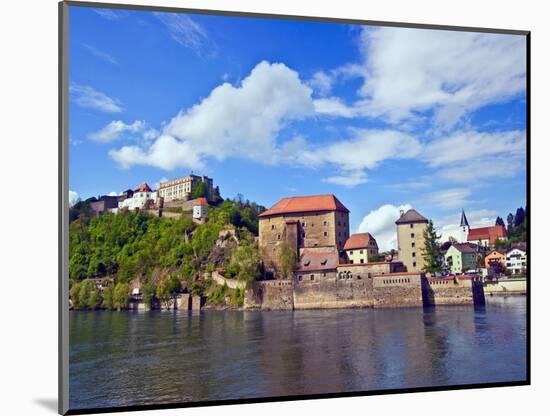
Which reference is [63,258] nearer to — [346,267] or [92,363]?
[92,363]

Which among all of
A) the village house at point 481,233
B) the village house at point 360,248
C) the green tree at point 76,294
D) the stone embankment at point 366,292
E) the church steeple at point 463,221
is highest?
the church steeple at point 463,221

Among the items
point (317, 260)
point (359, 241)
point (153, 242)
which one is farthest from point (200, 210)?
point (359, 241)

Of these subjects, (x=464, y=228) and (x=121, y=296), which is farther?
(x=121, y=296)

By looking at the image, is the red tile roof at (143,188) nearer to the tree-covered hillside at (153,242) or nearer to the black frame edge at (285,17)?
the tree-covered hillside at (153,242)

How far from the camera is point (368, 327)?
31.7ft

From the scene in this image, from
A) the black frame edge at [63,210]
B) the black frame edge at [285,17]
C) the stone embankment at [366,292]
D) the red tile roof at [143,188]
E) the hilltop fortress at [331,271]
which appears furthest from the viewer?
the stone embankment at [366,292]

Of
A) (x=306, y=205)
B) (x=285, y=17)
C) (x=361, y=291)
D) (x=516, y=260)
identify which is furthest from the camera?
(x=361, y=291)

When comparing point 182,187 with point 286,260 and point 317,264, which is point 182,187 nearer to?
point 286,260

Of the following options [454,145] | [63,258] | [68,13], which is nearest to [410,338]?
[454,145]

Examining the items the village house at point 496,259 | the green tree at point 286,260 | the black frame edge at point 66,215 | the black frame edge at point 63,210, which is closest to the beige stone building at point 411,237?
the village house at point 496,259

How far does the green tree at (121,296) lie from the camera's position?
9.66 m

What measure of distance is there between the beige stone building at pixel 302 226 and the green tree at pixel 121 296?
246cm

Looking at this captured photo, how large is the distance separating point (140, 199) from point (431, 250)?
4527 millimetres

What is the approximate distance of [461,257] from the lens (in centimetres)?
1004
